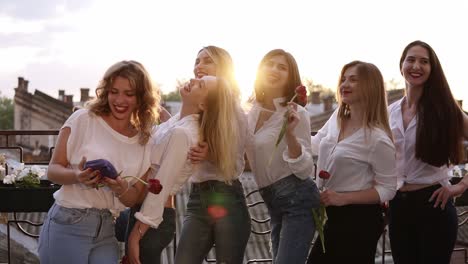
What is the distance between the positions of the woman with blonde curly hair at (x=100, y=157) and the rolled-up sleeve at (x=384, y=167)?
1.21 metres

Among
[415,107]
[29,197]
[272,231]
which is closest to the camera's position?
[272,231]

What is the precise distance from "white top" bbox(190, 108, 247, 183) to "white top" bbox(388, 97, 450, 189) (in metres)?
1.03

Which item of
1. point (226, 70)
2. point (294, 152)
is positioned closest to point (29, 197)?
point (226, 70)

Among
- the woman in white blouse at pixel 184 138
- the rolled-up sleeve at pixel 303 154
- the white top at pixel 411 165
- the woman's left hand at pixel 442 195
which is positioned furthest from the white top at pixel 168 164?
the woman's left hand at pixel 442 195

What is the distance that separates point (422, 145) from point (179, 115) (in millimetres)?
1432

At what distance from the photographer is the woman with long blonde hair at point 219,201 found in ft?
9.98

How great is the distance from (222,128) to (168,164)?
34 cm

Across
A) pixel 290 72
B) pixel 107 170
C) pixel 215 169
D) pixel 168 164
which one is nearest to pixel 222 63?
pixel 290 72

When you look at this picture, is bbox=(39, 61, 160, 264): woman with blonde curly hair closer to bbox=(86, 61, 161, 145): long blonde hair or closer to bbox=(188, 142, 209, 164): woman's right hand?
bbox=(86, 61, 161, 145): long blonde hair

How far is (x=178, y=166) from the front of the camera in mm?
2930

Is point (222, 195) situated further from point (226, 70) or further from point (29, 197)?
point (29, 197)

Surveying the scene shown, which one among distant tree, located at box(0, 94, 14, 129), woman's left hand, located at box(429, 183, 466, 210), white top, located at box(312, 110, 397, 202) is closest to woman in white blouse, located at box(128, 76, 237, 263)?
white top, located at box(312, 110, 397, 202)

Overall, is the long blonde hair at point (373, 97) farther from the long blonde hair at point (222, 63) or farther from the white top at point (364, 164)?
the long blonde hair at point (222, 63)

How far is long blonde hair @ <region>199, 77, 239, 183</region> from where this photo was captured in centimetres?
304
